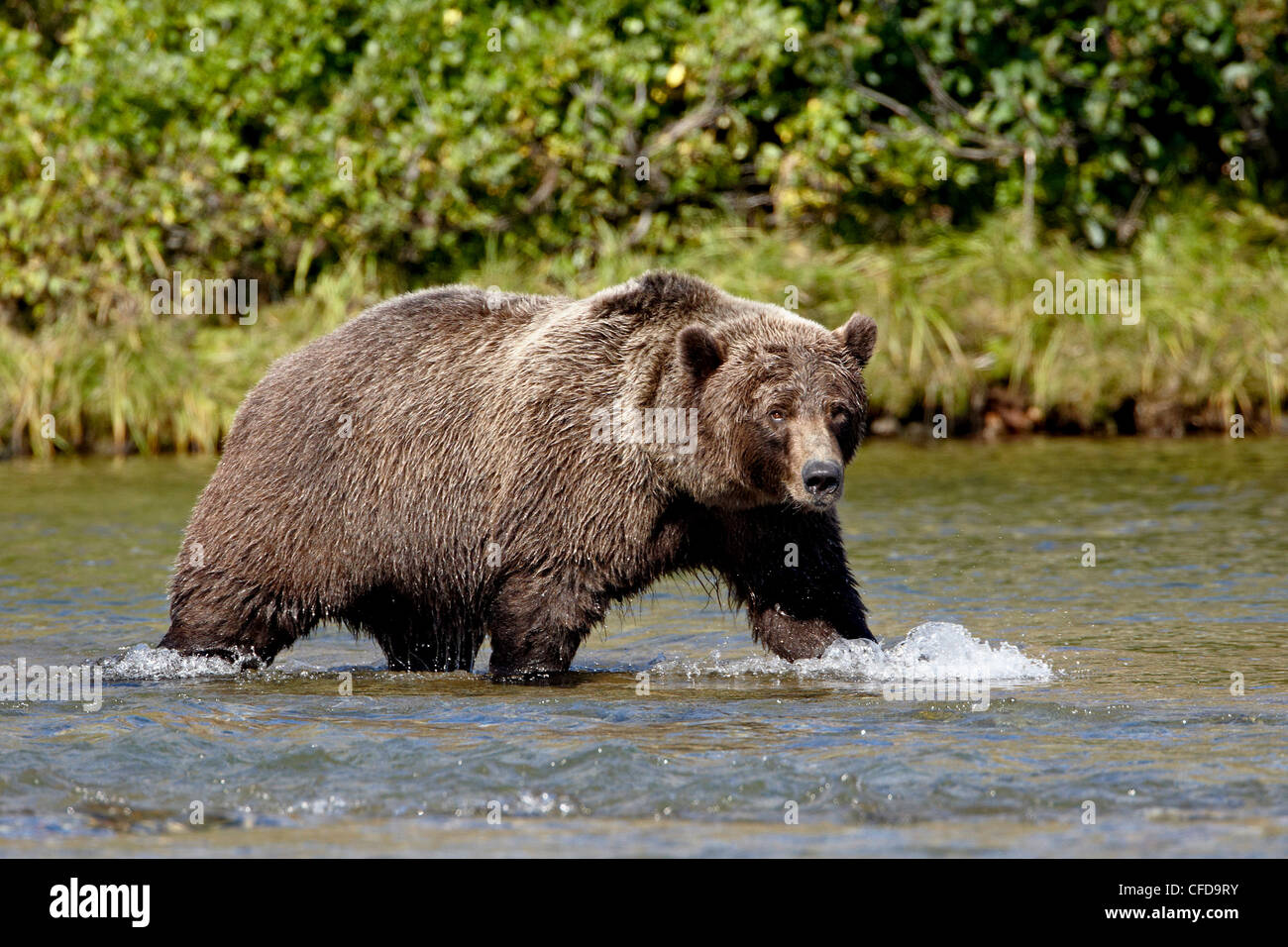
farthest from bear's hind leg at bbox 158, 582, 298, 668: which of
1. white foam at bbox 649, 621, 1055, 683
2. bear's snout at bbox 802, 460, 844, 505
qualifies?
bear's snout at bbox 802, 460, 844, 505

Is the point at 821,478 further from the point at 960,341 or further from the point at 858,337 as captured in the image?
the point at 960,341

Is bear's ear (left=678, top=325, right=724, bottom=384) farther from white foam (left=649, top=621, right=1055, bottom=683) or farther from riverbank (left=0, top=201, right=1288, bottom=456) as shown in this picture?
riverbank (left=0, top=201, right=1288, bottom=456)

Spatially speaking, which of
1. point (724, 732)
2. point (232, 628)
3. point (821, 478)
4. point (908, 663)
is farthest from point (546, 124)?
point (724, 732)

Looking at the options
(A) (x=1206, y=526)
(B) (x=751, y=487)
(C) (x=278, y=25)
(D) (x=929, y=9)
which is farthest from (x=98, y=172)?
(B) (x=751, y=487)

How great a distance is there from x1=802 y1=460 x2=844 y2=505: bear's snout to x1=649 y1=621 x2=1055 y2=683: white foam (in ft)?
2.75

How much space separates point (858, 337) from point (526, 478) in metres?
1.35

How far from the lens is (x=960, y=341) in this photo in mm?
15688

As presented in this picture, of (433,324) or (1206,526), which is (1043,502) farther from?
(433,324)

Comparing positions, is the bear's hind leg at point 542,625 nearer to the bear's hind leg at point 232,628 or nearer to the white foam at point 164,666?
the bear's hind leg at point 232,628

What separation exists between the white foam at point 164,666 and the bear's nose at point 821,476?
2525 millimetres

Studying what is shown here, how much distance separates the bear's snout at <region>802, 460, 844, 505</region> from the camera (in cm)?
620

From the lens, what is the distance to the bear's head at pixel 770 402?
6465mm

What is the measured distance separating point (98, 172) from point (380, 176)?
99.0 inches

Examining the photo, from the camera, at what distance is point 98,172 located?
1641 centimetres
